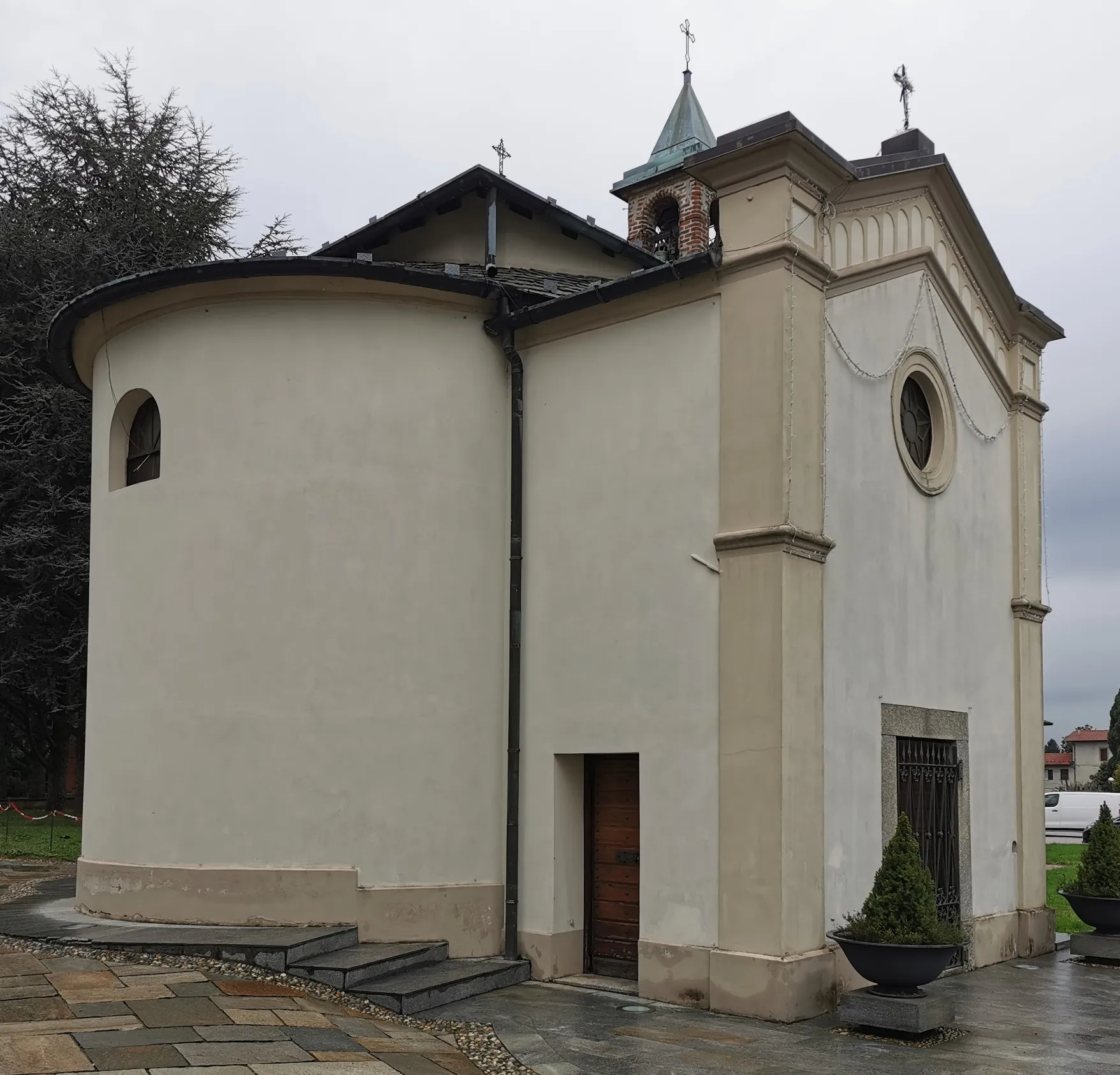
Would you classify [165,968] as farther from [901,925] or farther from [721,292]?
[721,292]

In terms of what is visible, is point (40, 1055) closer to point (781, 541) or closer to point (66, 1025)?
point (66, 1025)

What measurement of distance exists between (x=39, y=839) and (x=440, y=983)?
1298 centimetres

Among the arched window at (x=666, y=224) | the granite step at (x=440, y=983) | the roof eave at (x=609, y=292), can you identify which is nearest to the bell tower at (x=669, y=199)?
the arched window at (x=666, y=224)

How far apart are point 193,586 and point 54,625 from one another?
41.8 ft

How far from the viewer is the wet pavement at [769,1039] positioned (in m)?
7.08

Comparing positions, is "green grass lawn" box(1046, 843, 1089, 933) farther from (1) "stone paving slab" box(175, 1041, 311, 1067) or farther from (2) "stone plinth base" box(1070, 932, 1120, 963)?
(1) "stone paving slab" box(175, 1041, 311, 1067)

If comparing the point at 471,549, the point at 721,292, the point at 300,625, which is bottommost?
the point at 300,625

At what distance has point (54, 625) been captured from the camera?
21.3m

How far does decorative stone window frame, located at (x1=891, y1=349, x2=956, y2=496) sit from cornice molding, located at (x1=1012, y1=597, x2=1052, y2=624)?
1916mm

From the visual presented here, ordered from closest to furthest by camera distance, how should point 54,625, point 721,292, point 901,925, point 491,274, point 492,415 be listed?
1. point 901,925
2. point 721,292
3. point 492,415
4. point 491,274
5. point 54,625

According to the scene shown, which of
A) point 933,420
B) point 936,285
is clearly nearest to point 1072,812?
point 933,420

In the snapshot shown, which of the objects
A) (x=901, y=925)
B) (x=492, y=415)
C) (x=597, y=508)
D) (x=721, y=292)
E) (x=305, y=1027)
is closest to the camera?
(x=305, y=1027)

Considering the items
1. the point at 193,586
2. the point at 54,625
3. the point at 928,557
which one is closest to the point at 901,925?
the point at 928,557

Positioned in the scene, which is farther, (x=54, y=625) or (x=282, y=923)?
(x=54, y=625)
